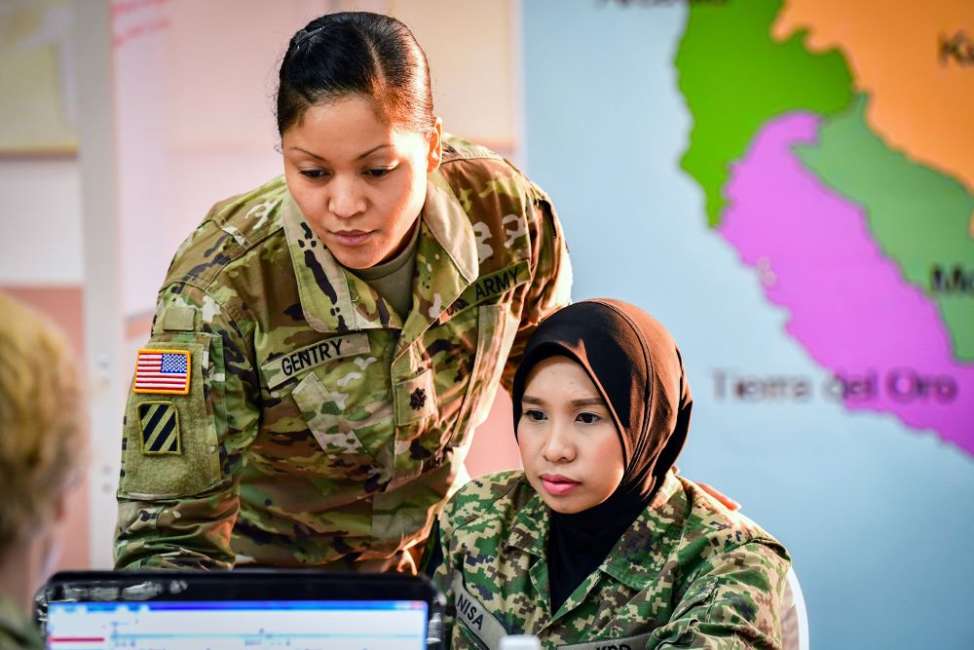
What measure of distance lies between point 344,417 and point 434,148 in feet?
1.41

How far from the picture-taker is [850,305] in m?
3.21

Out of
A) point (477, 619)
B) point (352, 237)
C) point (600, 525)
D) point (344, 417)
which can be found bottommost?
point (477, 619)

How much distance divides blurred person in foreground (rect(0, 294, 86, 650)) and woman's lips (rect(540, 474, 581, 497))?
824 mm

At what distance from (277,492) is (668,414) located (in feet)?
2.26

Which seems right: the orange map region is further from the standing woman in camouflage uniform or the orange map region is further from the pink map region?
the standing woman in camouflage uniform

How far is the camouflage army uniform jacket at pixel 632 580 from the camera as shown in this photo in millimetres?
1571

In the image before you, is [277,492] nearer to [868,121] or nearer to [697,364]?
[697,364]

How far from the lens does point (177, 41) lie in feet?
10.7

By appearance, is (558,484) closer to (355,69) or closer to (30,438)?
(355,69)

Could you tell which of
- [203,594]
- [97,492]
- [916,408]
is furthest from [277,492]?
[916,408]

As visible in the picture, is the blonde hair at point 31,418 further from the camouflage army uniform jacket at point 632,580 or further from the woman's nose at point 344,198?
the camouflage army uniform jacket at point 632,580

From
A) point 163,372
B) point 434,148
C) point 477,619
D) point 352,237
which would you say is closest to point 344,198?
point 352,237

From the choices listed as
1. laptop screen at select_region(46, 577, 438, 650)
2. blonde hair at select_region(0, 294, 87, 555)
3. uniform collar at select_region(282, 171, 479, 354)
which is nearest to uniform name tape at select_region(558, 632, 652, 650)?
laptop screen at select_region(46, 577, 438, 650)

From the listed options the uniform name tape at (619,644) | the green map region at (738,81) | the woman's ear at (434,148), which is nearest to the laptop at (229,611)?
the uniform name tape at (619,644)
